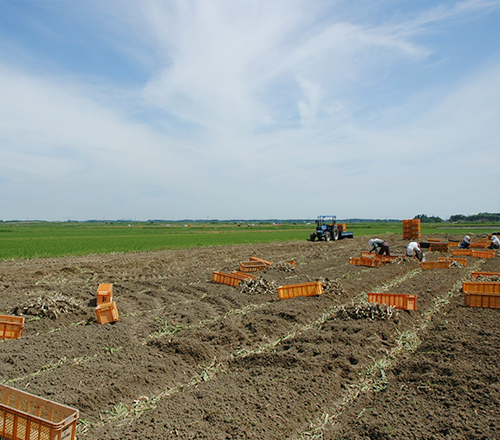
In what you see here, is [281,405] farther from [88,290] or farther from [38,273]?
[38,273]

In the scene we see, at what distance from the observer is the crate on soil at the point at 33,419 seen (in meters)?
3.38

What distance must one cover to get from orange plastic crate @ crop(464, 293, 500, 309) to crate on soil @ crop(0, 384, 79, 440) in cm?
969

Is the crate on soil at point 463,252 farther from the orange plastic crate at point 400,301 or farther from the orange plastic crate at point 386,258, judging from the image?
the orange plastic crate at point 400,301

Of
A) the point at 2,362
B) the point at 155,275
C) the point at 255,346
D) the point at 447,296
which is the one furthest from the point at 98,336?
the point at 447,296

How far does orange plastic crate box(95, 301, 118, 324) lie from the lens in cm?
819

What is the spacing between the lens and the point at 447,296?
35.3 ft

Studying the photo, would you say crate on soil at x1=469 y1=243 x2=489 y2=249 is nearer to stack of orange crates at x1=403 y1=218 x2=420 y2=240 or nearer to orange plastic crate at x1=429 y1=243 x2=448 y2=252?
orange plastic crate at x1=429 y1=243 x2=448 y2=252

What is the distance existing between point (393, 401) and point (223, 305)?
5882mm

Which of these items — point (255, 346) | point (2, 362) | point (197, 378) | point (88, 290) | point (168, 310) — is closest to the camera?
point (197, 378)

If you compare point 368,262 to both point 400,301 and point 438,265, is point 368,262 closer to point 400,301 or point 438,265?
point 438,265

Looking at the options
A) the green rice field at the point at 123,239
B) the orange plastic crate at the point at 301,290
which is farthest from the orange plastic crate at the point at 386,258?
the green rice field at the point at 123,239

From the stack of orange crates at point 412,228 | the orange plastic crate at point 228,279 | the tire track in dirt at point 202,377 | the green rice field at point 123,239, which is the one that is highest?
the stack of orange crates at point 412,228

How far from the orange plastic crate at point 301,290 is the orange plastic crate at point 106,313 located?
4.75 m

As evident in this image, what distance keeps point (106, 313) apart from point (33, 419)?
16.8 ft
